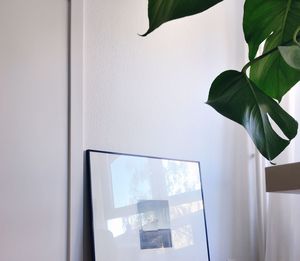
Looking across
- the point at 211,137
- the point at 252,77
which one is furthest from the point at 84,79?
the point at 252,77

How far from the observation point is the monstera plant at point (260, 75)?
1.19ft

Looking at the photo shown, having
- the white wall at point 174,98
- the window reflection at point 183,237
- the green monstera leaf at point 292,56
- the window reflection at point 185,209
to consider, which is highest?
Result: the white wall at point 174,98

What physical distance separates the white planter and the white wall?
0.92 meters

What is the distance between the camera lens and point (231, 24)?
2.04 metres

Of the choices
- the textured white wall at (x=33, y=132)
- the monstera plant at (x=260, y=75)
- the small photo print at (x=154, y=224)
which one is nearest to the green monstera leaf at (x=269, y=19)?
the monstera plant at (x=260, y=75)

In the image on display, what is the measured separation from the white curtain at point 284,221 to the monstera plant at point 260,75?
1365mm

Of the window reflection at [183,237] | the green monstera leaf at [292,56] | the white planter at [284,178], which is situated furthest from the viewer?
the window reflection at [183,237]

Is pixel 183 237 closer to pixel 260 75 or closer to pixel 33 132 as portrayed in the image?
pixel 33 132

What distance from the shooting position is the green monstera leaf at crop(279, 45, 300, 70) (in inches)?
12.9

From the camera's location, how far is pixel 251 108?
17.0 inches

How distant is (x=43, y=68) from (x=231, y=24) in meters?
1.13

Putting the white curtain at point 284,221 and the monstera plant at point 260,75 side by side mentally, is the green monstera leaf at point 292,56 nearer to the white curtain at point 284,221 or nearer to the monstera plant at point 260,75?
the monstera plant at point 260,75

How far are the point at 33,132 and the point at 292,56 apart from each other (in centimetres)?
97

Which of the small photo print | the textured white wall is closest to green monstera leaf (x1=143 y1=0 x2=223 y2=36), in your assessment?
the textured white wall
